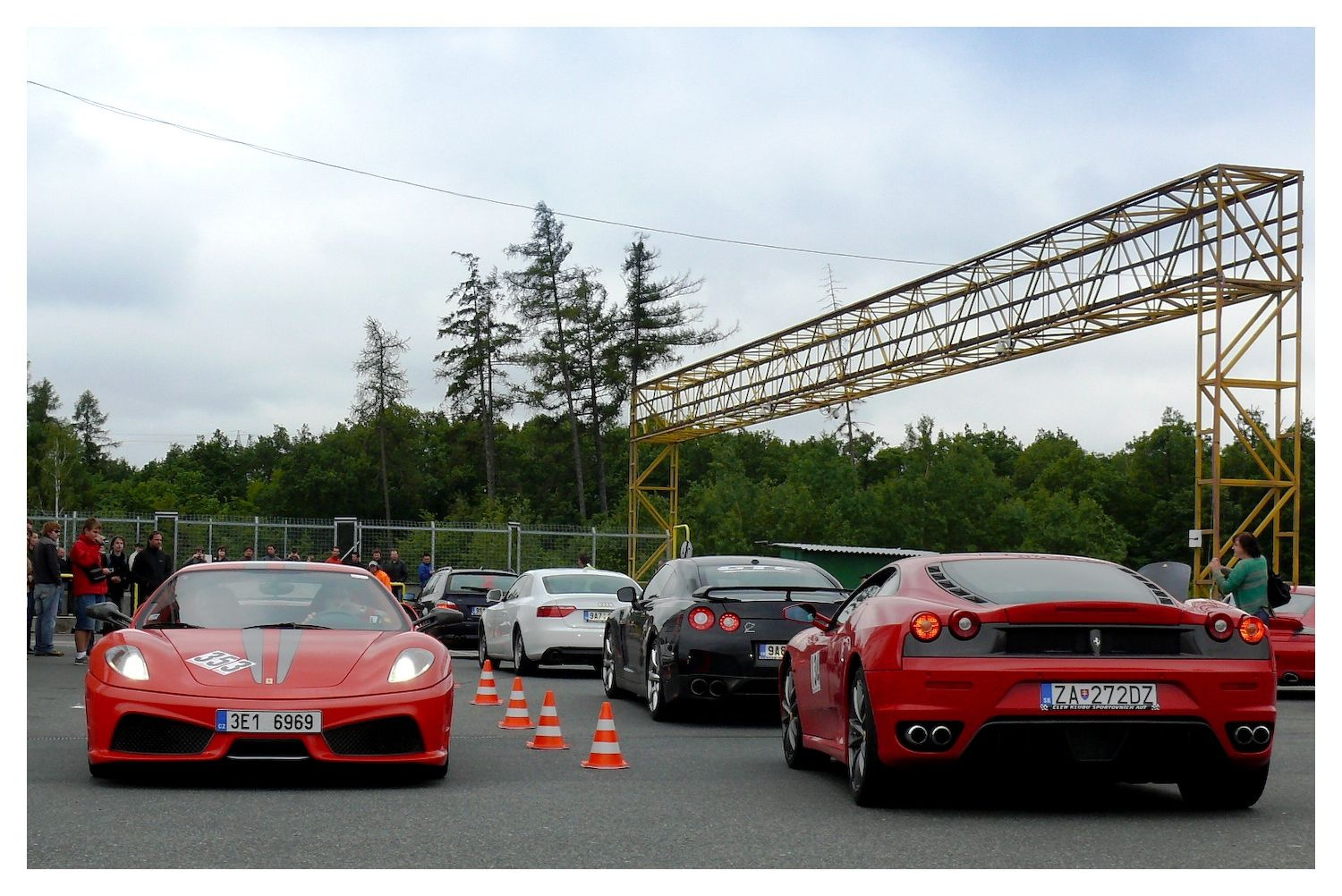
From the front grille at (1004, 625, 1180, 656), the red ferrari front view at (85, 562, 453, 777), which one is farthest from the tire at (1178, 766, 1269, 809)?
the red ferrari front view at (85, 562, 453, 777)

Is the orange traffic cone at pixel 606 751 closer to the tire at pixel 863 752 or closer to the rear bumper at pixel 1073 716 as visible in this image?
the tire at pixel 863 752

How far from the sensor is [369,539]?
36.6 meters

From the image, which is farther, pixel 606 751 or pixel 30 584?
pixel 30 584

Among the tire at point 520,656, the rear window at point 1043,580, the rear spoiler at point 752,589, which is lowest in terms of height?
the tire at point 520,656

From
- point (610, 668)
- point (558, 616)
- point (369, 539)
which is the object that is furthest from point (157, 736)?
point (369, 539)

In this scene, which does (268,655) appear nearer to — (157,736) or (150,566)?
(157,736)

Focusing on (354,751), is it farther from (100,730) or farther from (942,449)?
(942,449)

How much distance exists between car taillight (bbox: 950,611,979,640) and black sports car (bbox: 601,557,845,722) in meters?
4.52

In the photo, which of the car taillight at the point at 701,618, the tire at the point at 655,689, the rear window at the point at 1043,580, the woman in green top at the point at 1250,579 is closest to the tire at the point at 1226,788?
the rear window at the point at 1043,580

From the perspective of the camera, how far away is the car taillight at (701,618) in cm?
1266

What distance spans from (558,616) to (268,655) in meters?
10.6

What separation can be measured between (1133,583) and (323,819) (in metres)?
4.03

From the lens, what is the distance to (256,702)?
818cm

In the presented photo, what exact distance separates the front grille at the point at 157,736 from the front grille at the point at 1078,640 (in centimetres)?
404
